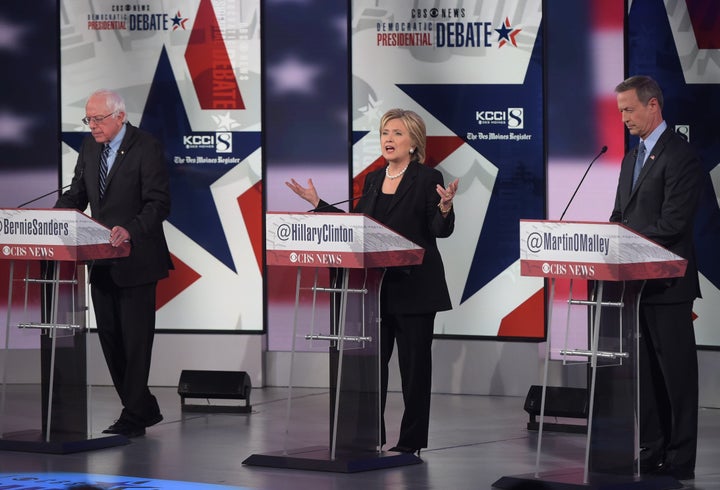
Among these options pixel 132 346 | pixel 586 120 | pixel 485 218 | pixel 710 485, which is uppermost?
pixel 586 120

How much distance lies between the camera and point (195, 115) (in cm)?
897

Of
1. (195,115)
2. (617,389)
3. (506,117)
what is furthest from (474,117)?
(617,389)

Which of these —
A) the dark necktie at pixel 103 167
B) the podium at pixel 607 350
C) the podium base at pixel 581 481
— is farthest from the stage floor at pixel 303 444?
the dark necktie at pixel 103 167

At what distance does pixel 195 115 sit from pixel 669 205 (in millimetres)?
4147

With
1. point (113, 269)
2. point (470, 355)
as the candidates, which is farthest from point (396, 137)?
point (470, 355)

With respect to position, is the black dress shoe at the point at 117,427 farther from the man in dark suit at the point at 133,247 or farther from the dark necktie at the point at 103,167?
the dark necktie at the point at 103,167

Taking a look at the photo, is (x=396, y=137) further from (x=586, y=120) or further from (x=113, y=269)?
(x=586, y=120)

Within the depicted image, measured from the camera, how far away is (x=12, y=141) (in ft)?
30.0

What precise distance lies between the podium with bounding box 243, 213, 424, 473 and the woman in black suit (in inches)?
6.3

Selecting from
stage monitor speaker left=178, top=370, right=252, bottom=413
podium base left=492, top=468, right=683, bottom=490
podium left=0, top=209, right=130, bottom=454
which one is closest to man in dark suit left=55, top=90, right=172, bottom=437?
podium left=0, top=209, right=130, bottom=454

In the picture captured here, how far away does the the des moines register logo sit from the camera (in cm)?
853

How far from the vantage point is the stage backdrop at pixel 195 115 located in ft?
29.3

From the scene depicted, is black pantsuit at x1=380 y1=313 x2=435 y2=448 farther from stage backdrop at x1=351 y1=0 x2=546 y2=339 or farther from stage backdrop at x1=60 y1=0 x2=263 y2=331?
stage backdrop at x1=60 y1=0 x2=263 y2=331

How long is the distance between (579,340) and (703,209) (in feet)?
3.66
